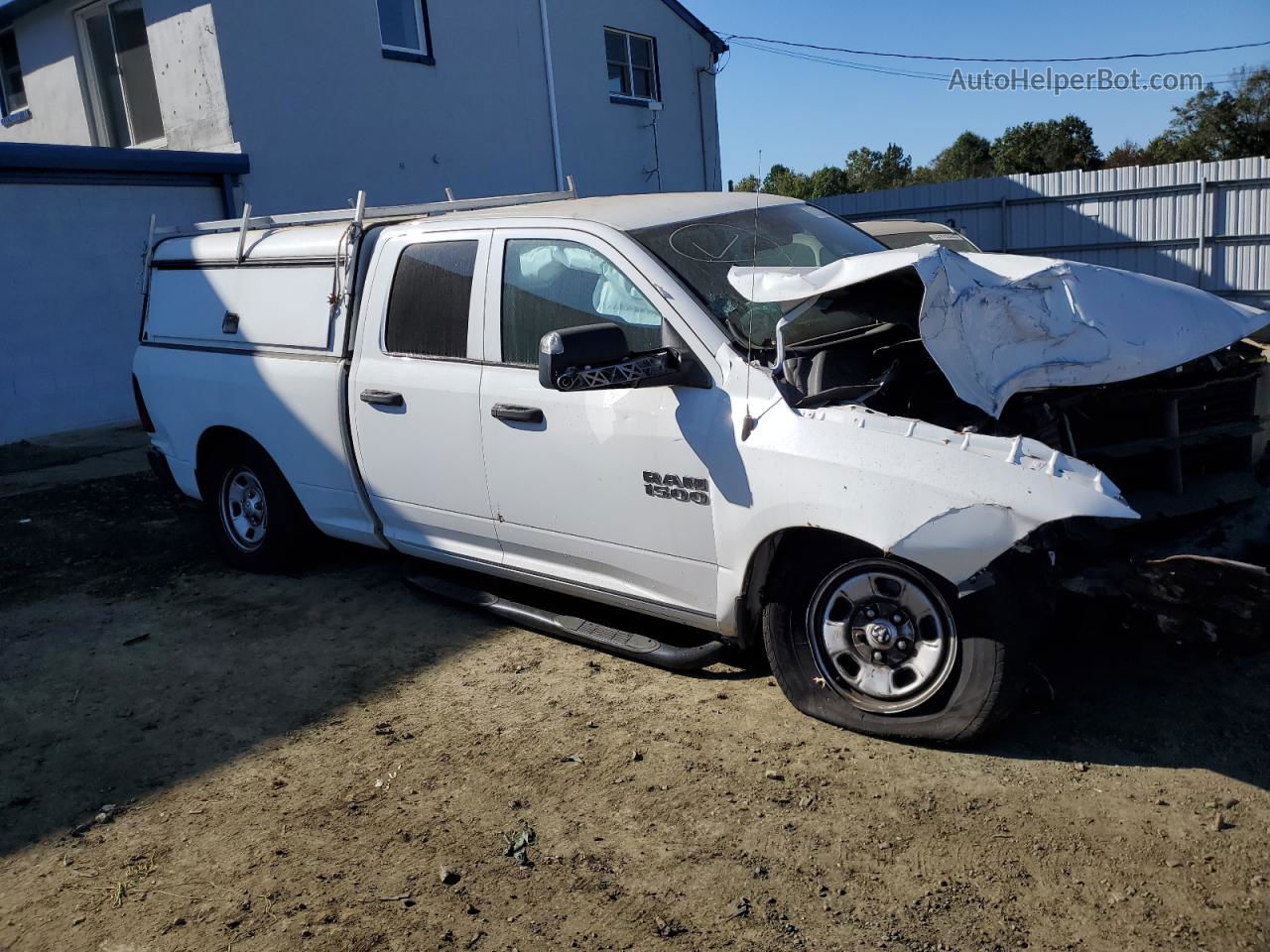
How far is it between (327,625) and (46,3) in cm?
1312

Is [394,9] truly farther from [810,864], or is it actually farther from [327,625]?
[810,864]

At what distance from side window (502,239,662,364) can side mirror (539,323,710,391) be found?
271 mm

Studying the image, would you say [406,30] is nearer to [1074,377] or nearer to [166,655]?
[166,655]

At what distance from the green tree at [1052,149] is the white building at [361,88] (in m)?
19.7

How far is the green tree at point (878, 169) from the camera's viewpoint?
123ft

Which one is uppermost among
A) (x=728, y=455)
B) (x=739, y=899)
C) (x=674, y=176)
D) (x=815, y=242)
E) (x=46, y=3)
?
(x=46, y=3)

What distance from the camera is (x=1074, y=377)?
357 centimetres

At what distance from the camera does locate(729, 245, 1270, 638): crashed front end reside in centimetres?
357

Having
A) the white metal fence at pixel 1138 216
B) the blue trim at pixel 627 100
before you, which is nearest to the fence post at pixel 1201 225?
the white metal fence at pixel 1138 216

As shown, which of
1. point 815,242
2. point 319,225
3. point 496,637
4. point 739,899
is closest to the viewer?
point 739,899

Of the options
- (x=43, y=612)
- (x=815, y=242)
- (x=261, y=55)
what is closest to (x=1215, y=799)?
(x=815, y=242)

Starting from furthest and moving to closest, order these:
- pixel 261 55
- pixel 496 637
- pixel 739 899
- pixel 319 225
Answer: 1. pixel 261 55
2. pixel 319 225
3. pixel 496 637
4. pixel 739 899

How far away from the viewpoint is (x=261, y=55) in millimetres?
12469

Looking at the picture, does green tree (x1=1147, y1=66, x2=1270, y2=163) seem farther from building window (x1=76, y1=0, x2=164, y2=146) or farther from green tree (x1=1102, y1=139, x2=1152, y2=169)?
building window (x1=76, y1=0, x2=164, y2=146)
